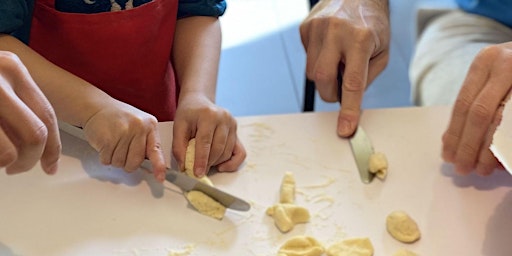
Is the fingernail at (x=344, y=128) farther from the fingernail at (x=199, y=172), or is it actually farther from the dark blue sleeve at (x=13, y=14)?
the dark blue sleeve at (x=13, y=14)

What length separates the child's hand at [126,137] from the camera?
1.95 ft

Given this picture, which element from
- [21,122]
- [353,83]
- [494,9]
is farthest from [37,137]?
[494,9]

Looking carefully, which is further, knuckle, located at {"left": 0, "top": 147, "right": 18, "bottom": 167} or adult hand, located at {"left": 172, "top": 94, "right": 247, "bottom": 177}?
adult hand, located at {"left": 172, "top": 94, "right": 247, "bottom": 177}

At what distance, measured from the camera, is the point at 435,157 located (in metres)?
0.67

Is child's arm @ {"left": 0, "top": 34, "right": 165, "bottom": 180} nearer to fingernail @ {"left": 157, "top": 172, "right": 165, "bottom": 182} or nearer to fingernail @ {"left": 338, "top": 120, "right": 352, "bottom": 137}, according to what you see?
fingernail @ {"left": 157, "top": 172, "right": 165, "bottom": 182}

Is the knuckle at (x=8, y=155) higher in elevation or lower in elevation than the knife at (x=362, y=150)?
higher

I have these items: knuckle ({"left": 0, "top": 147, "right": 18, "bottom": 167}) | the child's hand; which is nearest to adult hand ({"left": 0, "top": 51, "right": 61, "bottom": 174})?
knuckle ({"left": 0, "top": 147, "right": 18, "bottom": 167})

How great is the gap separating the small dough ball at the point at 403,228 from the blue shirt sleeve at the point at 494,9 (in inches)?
20.8

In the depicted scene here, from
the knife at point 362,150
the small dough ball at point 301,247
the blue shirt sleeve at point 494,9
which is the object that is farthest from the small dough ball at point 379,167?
the blue shirt sleeve at point 494,9

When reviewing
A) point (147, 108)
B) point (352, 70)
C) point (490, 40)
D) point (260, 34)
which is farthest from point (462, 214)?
point (260, 34)

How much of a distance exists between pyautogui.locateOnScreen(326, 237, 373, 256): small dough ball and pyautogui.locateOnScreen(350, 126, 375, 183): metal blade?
3.3 inches

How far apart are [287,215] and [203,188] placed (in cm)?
9

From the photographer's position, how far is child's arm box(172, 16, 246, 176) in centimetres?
63

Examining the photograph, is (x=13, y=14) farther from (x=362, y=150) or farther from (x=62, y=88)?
(x=362, y=150)
